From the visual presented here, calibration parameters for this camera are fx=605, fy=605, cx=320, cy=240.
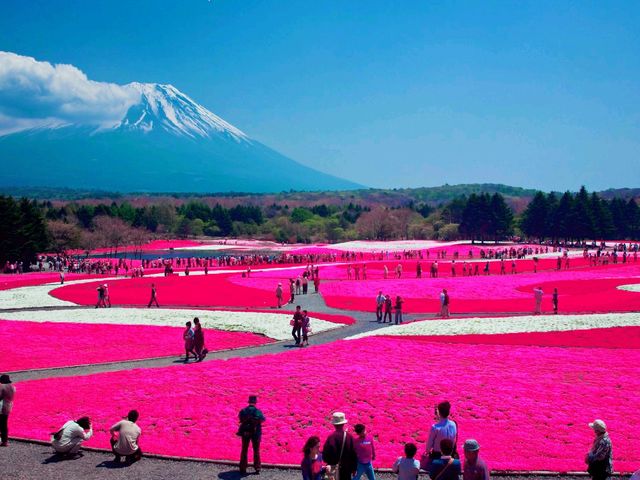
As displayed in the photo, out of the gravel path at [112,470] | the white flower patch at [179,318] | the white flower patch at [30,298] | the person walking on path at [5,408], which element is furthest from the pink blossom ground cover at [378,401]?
the white flower patch at [30,298]

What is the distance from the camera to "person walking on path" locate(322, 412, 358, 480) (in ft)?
37.4

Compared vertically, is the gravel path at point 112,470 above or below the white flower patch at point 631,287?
below

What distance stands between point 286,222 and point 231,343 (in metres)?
161

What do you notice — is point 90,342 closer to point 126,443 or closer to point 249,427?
point 126,443

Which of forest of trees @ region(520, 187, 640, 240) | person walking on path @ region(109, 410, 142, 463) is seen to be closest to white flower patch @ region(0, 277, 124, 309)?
person walking on path @ region(109, 410, 142, 463)

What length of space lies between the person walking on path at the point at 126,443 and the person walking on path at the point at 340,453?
5736 millimetres

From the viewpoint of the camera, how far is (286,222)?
193625 mm

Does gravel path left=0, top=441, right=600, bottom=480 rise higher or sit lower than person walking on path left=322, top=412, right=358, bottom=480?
lower

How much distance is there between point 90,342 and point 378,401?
19.4 metres

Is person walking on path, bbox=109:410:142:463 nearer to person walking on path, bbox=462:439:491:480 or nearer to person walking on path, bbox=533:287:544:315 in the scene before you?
person walking on path, bbox=462:439:491:480

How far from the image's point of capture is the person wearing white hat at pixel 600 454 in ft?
40.0

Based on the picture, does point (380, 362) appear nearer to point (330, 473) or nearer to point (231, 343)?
point (231, 343)

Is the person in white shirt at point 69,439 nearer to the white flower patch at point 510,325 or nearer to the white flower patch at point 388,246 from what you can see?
the white flower patch at point 510,325

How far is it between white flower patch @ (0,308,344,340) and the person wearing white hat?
76.6ft
